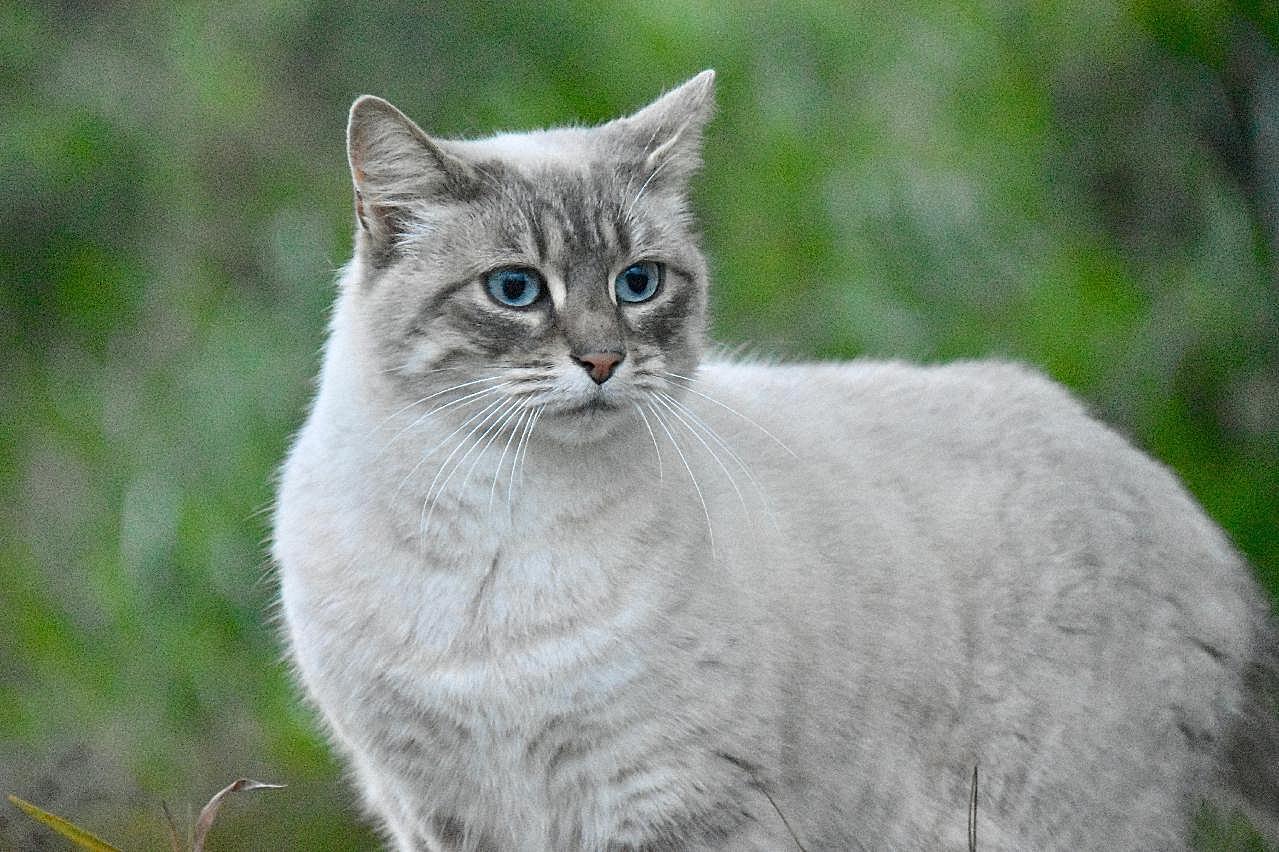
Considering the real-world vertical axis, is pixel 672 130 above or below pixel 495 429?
above

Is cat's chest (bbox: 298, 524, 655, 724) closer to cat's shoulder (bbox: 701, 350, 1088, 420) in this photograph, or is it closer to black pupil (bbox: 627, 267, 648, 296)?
black pupil (bbox: 627, 267, 648, 296)

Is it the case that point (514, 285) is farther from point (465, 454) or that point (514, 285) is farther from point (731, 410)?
point (731, 410)

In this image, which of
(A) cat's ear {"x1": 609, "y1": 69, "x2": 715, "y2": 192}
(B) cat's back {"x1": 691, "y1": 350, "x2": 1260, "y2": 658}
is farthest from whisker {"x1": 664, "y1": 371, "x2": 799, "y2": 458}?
(A) cat's ear {"x1": 609, "y1": 69, "x2": 715, "y2": 192}

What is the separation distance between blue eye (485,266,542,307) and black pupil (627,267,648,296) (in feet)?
0.63

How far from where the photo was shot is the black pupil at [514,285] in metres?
2.60

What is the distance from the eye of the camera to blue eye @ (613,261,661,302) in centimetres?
269

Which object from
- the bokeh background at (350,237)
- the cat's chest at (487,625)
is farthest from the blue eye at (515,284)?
the bokeh background at (350,237)

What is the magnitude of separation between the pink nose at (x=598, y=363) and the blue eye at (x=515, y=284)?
177 millimetres

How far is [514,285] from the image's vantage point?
260 cm

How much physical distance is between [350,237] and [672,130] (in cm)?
183

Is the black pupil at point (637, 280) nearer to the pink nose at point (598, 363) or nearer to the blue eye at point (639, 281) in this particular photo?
the blue eye at point (639, 281)

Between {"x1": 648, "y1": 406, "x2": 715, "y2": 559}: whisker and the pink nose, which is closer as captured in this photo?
the pink nose

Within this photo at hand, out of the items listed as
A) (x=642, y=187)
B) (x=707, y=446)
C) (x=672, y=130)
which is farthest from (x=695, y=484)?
(x=672, y=130)

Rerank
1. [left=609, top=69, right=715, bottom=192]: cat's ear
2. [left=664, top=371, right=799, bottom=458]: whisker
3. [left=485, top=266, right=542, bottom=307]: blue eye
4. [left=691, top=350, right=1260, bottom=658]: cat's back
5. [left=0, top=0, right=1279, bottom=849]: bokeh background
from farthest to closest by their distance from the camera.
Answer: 1. [left=0, top=0, right=1279, bottom=849]: bokeh background
2. [left=691, top=350, right=1260, bottom=658]: cat's back
3. [left=609, top=69, right=715, bottom=192]: cat's ear
4. [left=664, top=371, right=799, bottom=458]: whisker
5. [left=485, top=266, right=542, bottom=307]: blue eye
